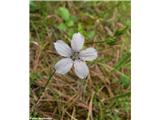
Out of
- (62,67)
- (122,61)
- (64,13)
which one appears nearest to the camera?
(62,67)

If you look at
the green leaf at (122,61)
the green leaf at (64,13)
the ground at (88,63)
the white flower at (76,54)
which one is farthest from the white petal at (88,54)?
the green leaf at (64,13)

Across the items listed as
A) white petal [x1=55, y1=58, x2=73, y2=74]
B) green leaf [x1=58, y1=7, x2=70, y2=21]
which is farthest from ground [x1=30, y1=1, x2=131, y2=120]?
white petal [x1=55, y1=58, x2=73, y2=74]

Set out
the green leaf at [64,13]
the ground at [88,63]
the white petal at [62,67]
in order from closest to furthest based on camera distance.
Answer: the white petal at [62,67] < the ground at [88,63] < the green leaf at [64,13]

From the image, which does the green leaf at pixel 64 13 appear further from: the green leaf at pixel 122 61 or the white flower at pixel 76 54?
the white flower at pixel 76 54

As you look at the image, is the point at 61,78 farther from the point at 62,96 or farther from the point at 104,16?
the point at 104,16

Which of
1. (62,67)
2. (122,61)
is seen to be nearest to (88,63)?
(122,61)

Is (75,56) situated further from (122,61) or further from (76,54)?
(122,61)
